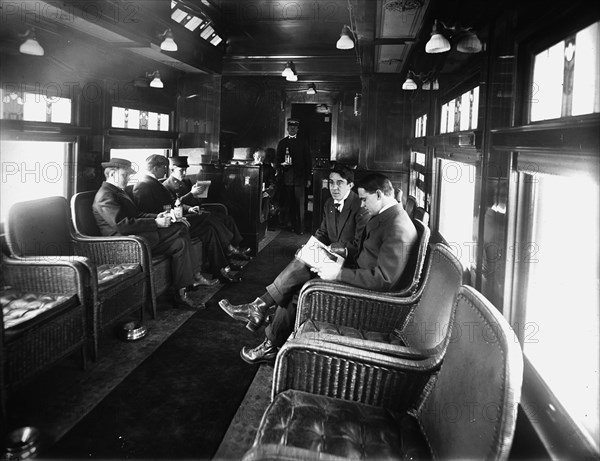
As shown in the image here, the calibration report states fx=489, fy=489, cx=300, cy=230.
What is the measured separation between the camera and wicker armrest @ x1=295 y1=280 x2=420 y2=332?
8.80ft

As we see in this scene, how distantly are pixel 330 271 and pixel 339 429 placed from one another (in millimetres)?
1270

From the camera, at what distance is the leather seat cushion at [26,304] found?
8.78ft

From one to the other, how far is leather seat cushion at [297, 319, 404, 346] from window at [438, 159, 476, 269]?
1.97 ft

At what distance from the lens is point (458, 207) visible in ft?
11.4

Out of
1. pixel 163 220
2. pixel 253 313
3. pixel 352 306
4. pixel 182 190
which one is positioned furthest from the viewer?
pixel 182 190

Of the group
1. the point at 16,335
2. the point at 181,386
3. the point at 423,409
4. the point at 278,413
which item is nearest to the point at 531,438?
the point at 423,409

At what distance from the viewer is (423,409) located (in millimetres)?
1844

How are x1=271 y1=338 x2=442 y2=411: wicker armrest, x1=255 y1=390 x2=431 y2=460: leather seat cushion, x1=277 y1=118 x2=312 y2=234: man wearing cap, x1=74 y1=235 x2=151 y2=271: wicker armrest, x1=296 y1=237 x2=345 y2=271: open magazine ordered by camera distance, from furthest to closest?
x1=277 y1=118 x2=312 y2=234: man wearing cap, x1=74 y1=235 x2=151 y2=271: wicker armrest, x1=296 y1=237 x2=345 y2=271: open magazine, x1=271 y1=338 x2=442 y2=411: wicker armrest, x1=255 y1=390 x2=431 y2=460: leather seat cushion

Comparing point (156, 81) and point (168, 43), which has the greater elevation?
point (168, 43)

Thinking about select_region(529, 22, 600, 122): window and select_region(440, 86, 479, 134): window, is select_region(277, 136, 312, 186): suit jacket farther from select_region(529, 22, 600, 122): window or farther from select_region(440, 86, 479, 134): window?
select_region(529, 22, 600, 122): window

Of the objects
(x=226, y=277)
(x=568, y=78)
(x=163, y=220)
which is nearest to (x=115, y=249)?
(x=163, y=220)

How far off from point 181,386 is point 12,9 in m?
3.28

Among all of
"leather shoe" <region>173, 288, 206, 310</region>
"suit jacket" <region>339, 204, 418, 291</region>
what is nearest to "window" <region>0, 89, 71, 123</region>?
"leather shoe" <region>173, 288, 206, 310</region>

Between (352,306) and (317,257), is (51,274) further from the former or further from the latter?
(352,306)
